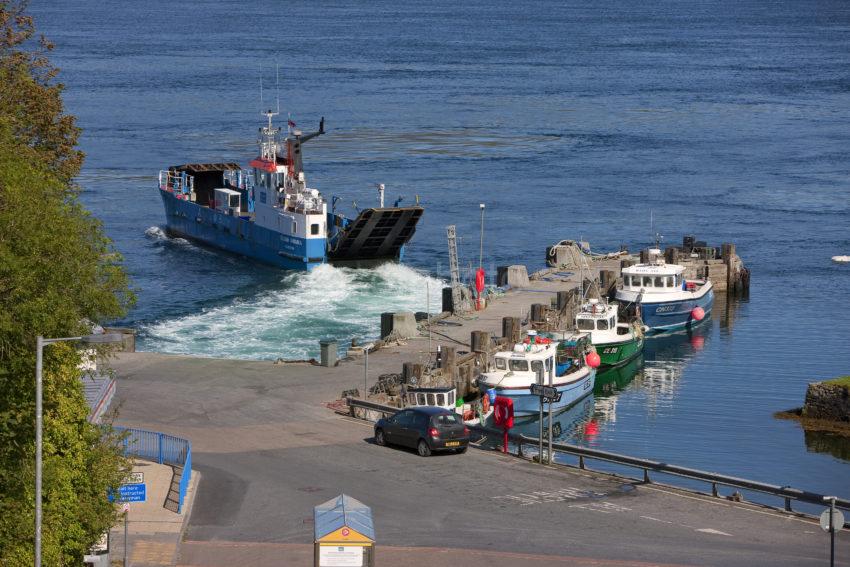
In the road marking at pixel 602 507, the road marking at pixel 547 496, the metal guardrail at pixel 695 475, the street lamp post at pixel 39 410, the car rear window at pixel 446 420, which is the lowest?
the road marking at pixel 547 496

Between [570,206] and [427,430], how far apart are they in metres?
72.8

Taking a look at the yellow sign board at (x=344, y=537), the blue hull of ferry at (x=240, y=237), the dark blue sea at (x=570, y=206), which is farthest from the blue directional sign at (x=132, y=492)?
the blue hull of ferry at (x=240, y=237)

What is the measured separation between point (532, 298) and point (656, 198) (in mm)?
45449

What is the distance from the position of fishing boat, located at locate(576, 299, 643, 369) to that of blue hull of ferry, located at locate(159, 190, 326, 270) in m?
Result: 25.3

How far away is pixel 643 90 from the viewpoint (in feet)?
639


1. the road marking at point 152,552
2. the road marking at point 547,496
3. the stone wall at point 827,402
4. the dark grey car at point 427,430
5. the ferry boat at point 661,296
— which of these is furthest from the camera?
the ferry boat at point 661,296

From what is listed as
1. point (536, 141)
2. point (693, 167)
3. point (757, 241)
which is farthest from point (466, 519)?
point (536, 141)

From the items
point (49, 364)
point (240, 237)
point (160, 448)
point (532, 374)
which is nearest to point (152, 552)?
point (49, 364)

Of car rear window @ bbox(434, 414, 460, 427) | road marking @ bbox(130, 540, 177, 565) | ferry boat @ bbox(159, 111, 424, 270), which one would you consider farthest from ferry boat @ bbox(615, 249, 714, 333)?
road marking @ bbox(130, 540, 177, 565)

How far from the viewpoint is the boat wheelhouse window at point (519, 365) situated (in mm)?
56469

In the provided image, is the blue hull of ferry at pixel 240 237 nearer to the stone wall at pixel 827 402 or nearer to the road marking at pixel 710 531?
the stone wall at pixel 827 402

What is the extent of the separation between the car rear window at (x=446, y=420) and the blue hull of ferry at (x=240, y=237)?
4750cm

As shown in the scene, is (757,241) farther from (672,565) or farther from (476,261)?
(672,565)

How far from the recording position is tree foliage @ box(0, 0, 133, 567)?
91.7 feet
